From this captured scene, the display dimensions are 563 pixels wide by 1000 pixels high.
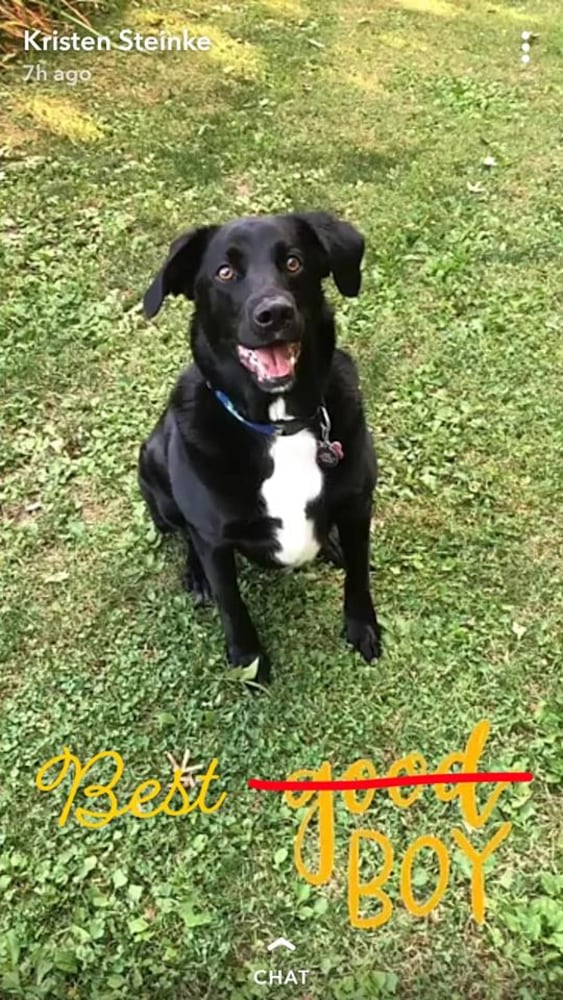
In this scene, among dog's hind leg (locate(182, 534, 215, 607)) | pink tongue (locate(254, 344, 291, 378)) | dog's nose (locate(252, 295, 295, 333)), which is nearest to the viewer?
dog's nose (locate(252, 295, 295, 333))

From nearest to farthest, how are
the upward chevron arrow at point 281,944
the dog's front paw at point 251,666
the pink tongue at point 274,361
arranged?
the pink tongue at point 274,361
the upward chevron arrow at point 281,944
the dog's front paw at point 251,666

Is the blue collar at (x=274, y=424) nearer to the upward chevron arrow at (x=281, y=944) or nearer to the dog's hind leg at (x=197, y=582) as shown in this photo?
the dog's hind leg at (x=197, y=582)

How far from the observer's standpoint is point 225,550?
7.46 ft

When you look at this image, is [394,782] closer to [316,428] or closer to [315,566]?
[315,566]

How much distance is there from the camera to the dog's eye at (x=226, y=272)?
203 centimetres

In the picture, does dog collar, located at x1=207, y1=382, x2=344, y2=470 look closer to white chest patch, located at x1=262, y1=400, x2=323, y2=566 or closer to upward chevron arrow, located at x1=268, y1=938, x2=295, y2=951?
white chest patch, located at x1=262, y1=400, x2=323, y2=566

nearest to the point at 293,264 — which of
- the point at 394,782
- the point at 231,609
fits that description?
the point at 231,609

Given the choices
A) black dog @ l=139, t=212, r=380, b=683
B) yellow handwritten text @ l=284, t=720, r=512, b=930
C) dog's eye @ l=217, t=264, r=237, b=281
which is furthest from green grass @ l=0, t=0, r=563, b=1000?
dog's eye @ l=217, t=264, r=237, b=281

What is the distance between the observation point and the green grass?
2.15m

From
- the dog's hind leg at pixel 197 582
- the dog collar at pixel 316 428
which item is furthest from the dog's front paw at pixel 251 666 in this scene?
the dog collar at pixel 316 428

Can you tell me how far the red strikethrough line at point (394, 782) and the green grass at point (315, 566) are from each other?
3 cm

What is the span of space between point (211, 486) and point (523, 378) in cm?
143

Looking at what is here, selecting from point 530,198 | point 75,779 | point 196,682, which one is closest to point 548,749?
point 196,682

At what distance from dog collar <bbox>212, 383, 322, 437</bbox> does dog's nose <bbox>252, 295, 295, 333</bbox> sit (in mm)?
264
